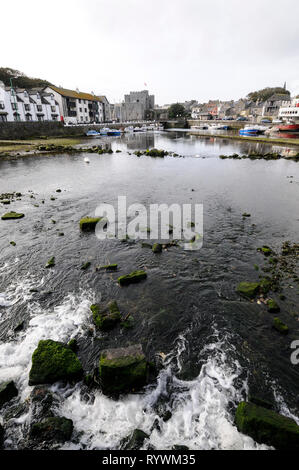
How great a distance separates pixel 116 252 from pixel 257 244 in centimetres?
876

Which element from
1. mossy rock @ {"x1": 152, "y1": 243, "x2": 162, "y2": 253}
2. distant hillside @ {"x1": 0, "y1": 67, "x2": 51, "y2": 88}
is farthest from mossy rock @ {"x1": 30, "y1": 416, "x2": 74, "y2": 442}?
distant hillside @ {"x1": 0, "y1": 67, "x2": 51, "y2": 88}

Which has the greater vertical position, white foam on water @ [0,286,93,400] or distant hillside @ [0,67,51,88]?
distant hillside @ [0,67,51,88]

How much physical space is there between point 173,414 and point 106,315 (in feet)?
13.2

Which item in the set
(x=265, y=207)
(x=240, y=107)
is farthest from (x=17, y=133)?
(x=240, y=107)

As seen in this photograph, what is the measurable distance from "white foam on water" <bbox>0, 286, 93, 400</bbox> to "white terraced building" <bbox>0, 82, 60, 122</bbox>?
89.8 m

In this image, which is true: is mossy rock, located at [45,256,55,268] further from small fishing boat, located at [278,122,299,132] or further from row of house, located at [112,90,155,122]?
row of house, located at [112,90,155,122]

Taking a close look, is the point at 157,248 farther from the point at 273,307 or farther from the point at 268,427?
the point at 268,427

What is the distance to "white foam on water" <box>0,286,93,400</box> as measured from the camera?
7.31 m

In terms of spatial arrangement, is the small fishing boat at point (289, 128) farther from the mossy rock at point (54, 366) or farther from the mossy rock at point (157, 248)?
the mossy rock at point (54, 366)

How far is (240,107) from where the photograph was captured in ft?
515
